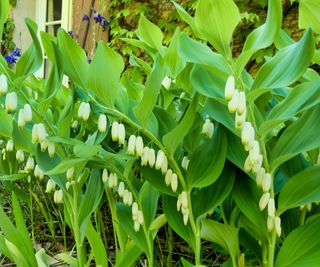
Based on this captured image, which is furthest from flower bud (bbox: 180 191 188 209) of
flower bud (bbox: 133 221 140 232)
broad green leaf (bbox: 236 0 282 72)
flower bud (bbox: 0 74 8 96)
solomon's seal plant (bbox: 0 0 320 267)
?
flower bud (bbox: 0 74 8 96)

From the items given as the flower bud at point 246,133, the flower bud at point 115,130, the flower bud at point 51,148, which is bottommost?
the flower bud at point 51,148

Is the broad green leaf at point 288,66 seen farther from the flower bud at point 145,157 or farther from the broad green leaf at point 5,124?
the broad green leaf at point 5,124

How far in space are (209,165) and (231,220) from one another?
130mm

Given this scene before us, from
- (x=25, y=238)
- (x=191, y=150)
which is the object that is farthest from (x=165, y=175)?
(x=25, y=238)

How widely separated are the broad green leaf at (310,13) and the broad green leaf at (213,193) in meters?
0.26

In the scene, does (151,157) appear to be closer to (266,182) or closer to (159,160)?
(159,160)

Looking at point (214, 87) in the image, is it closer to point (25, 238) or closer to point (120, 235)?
point (120, 235)

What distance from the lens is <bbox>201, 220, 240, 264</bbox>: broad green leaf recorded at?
2.13 ft

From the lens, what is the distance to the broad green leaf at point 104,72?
597 millimetres

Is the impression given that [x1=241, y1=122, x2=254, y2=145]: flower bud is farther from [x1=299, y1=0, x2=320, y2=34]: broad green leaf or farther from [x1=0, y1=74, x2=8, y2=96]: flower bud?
[x1=0, y1=74, x2=8, y2=96]: flower bud

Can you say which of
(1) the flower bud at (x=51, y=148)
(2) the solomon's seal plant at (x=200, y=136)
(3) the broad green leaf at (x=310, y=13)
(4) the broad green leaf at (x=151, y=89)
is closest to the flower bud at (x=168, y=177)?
(2) the solomon's seal plant at (x=200, y=136)

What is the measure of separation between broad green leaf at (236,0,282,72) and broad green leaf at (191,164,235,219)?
7.3 inches

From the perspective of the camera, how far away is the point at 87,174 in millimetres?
826

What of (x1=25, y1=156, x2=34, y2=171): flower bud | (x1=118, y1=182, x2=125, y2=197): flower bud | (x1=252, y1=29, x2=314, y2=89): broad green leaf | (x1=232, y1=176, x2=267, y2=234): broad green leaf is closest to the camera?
(x1=252, y1=29, x2=314, y2=89): broad green leaf
